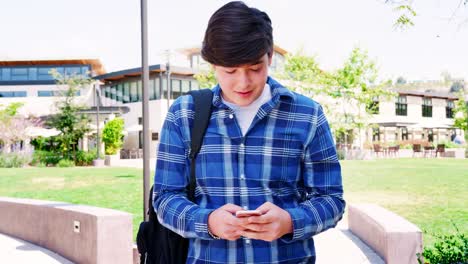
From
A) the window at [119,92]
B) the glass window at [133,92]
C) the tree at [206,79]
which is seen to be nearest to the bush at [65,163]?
the tree at [206,79]

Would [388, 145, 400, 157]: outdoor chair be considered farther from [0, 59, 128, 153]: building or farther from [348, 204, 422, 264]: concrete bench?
[348, 204, 422, 264]: concrete bench

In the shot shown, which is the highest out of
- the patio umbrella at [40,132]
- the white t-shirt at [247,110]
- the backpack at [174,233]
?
the patio umbrella at [40,132]

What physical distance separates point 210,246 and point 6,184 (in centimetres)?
2027

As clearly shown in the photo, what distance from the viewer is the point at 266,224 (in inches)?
56.1

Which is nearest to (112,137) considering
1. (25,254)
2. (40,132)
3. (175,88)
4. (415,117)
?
(40,132)

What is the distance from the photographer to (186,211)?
1.56 meters

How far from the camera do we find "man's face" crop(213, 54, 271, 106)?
1575mm

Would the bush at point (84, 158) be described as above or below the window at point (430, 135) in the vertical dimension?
below

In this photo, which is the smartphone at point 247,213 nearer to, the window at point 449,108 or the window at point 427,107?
the window at point 427,107

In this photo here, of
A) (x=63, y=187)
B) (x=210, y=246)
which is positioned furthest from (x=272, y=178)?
(x=63, y=187)

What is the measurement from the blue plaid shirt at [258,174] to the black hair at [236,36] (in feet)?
0.60

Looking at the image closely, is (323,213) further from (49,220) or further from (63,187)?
(63,187)

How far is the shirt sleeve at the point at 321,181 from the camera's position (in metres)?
1.59

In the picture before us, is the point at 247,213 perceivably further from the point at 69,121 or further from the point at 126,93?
the point at 126,93
